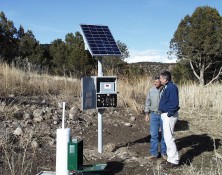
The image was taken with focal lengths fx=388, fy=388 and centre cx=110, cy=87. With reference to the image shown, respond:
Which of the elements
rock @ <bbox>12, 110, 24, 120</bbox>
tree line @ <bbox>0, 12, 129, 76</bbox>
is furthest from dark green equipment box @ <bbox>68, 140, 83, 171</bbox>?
tree line @ <bbox>0, 12, 129, 76</bbox>

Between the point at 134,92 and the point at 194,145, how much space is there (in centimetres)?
571

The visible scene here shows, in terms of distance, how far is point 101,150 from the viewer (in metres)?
7.80

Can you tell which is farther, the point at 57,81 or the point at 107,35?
the point at 57,81

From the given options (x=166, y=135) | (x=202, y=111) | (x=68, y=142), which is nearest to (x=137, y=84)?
(x=202, y=111)

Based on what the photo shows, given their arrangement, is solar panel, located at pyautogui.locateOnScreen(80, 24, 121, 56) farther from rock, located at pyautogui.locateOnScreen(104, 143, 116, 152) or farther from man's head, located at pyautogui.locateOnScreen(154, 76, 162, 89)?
rock, located at pyautogui.locateOnScreen(104, 143, 116, 152)

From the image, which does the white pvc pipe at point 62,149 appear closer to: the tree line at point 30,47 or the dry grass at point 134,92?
the dry grass at point 134,92

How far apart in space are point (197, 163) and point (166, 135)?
1010mm

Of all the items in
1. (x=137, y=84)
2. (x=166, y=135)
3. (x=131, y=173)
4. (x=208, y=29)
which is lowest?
(x=131, y=173)

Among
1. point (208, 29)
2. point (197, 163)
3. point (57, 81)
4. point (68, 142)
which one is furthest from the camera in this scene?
point (208, 29)

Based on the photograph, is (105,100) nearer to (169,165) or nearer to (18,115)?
(169,165)

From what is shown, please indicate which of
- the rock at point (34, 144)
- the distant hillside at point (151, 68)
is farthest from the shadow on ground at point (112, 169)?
the distant hillside at point (151, 68)

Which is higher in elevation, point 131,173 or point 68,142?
point 68,142

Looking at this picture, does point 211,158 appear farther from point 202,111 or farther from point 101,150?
point 202,111

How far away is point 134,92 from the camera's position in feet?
48.4
